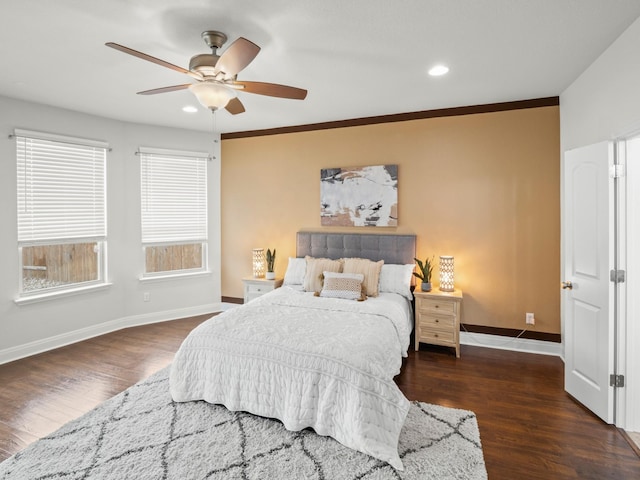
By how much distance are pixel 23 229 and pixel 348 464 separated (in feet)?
13.3

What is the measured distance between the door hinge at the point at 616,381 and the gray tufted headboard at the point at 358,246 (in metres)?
2.11

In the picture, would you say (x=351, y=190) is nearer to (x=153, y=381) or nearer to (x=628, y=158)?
(x=628, y=158)

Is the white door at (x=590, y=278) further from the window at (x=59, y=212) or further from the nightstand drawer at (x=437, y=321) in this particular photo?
the window at (x=59, y=212)

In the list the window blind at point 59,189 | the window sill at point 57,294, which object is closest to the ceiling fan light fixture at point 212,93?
the window blind at point 59,189

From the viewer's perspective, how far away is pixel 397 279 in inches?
159

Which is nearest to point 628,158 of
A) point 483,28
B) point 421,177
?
point 483,28

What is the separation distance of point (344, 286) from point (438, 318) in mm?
1069

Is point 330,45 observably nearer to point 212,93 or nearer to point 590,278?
point 212,93

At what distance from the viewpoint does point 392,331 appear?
287cm

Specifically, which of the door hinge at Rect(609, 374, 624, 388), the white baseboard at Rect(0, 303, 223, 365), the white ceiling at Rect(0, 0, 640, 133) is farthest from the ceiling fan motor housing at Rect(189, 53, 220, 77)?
the white baseboard at Rect(0, 303, 223, 365)

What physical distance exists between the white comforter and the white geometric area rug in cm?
10

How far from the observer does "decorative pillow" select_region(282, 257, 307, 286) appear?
440 centimetres

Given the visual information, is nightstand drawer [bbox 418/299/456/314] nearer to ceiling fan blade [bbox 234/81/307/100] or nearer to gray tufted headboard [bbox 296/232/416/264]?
gray tufted headboard [bbox 296/232/416/264]

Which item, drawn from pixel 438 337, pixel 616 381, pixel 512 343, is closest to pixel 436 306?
pixel 438 337
